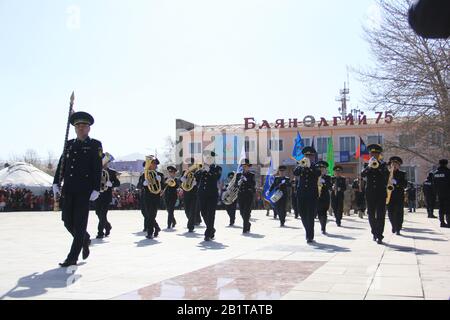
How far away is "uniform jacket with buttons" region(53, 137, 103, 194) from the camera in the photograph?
7.58m

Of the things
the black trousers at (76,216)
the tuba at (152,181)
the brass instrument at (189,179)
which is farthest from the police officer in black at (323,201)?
the black trousers at (76,216)

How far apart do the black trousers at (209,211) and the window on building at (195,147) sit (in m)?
50.1

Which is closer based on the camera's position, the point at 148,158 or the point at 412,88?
the point at 148,158

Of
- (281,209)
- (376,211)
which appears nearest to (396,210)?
(376,211)

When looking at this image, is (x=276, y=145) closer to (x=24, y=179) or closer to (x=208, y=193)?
(x=24, y=179)

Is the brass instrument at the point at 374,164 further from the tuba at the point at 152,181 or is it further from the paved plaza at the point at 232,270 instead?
the tuba at the point at 152,181

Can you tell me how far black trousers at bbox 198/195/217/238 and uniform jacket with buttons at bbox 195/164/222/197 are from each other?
0.31 ft

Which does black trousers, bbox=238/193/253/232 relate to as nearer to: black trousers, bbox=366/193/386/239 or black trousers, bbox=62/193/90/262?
black trousers, bbox=366/193/386/239

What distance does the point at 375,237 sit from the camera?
35.1 feet

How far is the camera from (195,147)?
62.2 meters

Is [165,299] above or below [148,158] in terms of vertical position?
below
